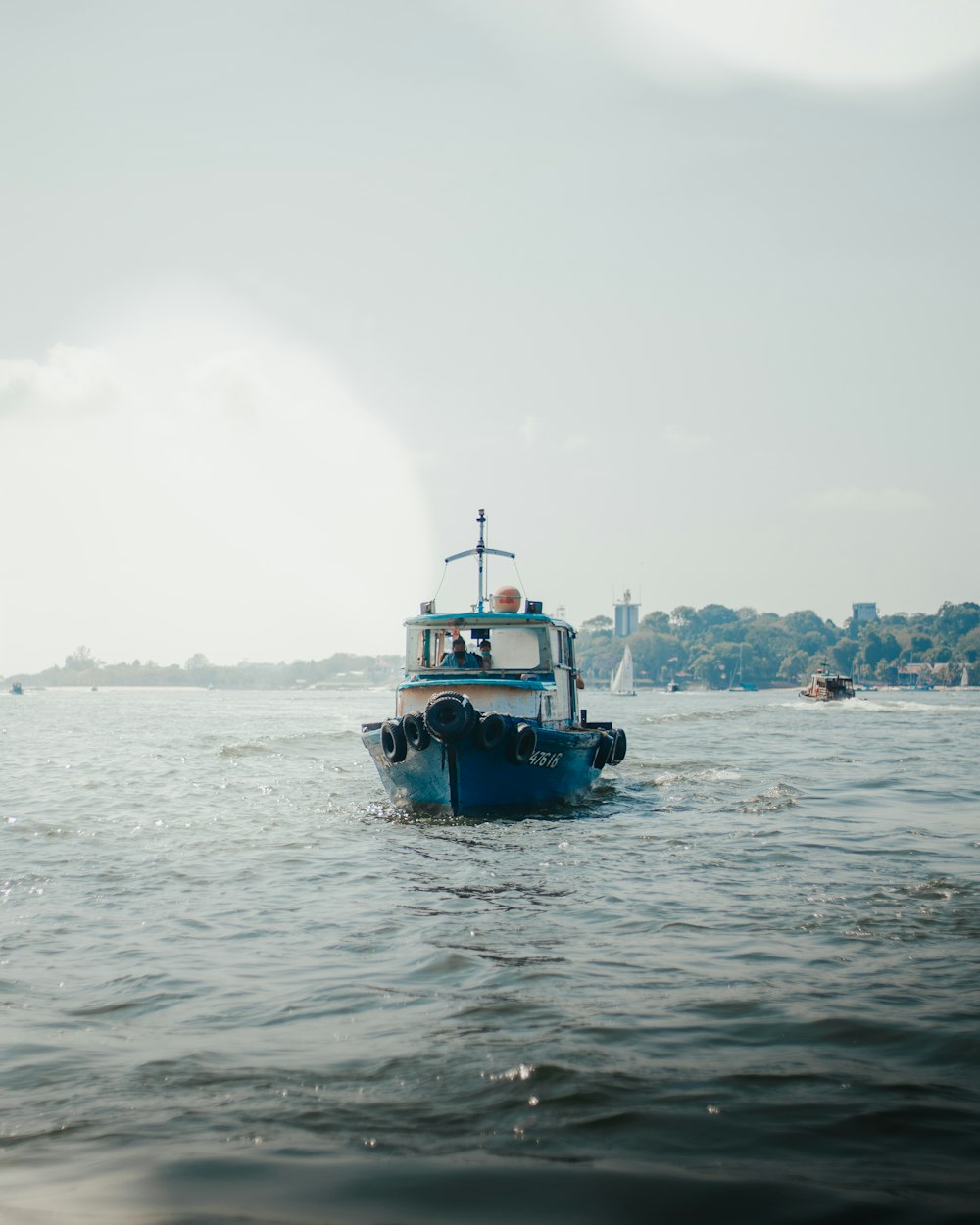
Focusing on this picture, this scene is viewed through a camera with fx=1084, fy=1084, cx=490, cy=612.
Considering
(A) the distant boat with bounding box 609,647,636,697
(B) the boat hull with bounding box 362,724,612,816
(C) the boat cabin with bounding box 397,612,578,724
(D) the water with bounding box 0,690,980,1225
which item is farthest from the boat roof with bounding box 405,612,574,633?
(A) the distant boat with bounding box 609,647,636,697

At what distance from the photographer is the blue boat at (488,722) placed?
18.7 meters

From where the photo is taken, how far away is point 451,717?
1825 centimetres

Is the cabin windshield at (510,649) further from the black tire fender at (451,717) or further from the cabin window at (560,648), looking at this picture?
the black tire fender at (451,717)

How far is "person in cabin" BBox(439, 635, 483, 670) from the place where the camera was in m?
21.7

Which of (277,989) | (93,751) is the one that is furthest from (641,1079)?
(93,751)

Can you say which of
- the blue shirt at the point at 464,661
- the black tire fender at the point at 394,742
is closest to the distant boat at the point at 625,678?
the blue shirt at the point at 464,661

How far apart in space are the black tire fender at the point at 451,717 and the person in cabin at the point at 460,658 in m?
3.27

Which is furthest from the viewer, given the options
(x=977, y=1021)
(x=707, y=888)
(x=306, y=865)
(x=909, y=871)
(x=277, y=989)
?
(x=306, y=865)

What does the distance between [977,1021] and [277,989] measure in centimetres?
513

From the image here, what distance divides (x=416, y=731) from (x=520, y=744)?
1829mm

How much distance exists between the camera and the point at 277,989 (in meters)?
8.48

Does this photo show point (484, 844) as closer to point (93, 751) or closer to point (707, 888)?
point (707, 888)

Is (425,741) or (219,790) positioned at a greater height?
(425,741)

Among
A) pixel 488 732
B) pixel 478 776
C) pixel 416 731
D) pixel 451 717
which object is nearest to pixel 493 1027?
pixel 451 717
